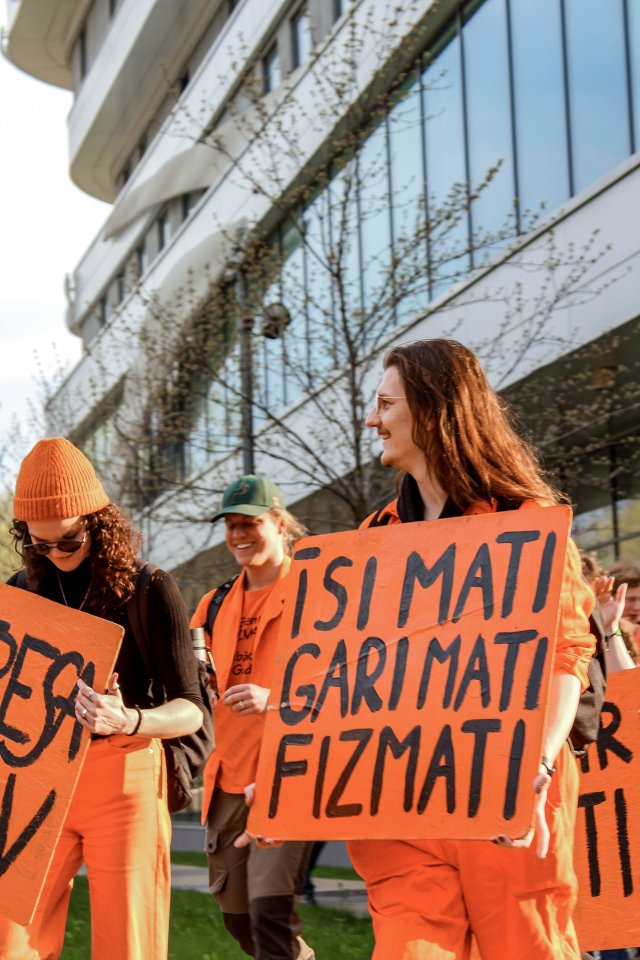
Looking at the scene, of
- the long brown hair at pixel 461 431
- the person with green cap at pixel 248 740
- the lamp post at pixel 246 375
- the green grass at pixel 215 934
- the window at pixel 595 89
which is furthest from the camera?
the window at pixel 595 89

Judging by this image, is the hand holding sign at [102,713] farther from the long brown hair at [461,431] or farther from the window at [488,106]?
the window at [488,106]

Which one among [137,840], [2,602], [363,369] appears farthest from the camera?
[363,369]

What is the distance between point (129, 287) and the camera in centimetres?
1570

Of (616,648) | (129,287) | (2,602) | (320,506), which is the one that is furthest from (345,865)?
(2,602)

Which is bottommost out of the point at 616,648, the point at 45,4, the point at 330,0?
the point at 616,648

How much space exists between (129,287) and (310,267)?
288cm

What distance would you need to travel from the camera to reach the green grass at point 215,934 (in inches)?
307

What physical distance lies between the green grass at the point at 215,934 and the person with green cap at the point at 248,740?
170cm

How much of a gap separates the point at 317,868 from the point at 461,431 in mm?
A: 11921

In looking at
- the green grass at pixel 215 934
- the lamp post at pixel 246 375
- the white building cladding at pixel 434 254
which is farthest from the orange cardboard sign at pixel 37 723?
the lamp post at pixel 246 375

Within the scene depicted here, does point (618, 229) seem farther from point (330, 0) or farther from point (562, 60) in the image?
point (330, 0)

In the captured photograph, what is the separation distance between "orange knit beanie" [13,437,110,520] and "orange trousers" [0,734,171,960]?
2.06 feet

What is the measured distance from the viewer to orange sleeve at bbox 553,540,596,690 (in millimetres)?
3299

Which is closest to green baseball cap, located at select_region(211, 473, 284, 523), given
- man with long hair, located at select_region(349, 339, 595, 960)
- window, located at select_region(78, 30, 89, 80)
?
man with long hair, located at select_region(349, 339, 595, 960)
